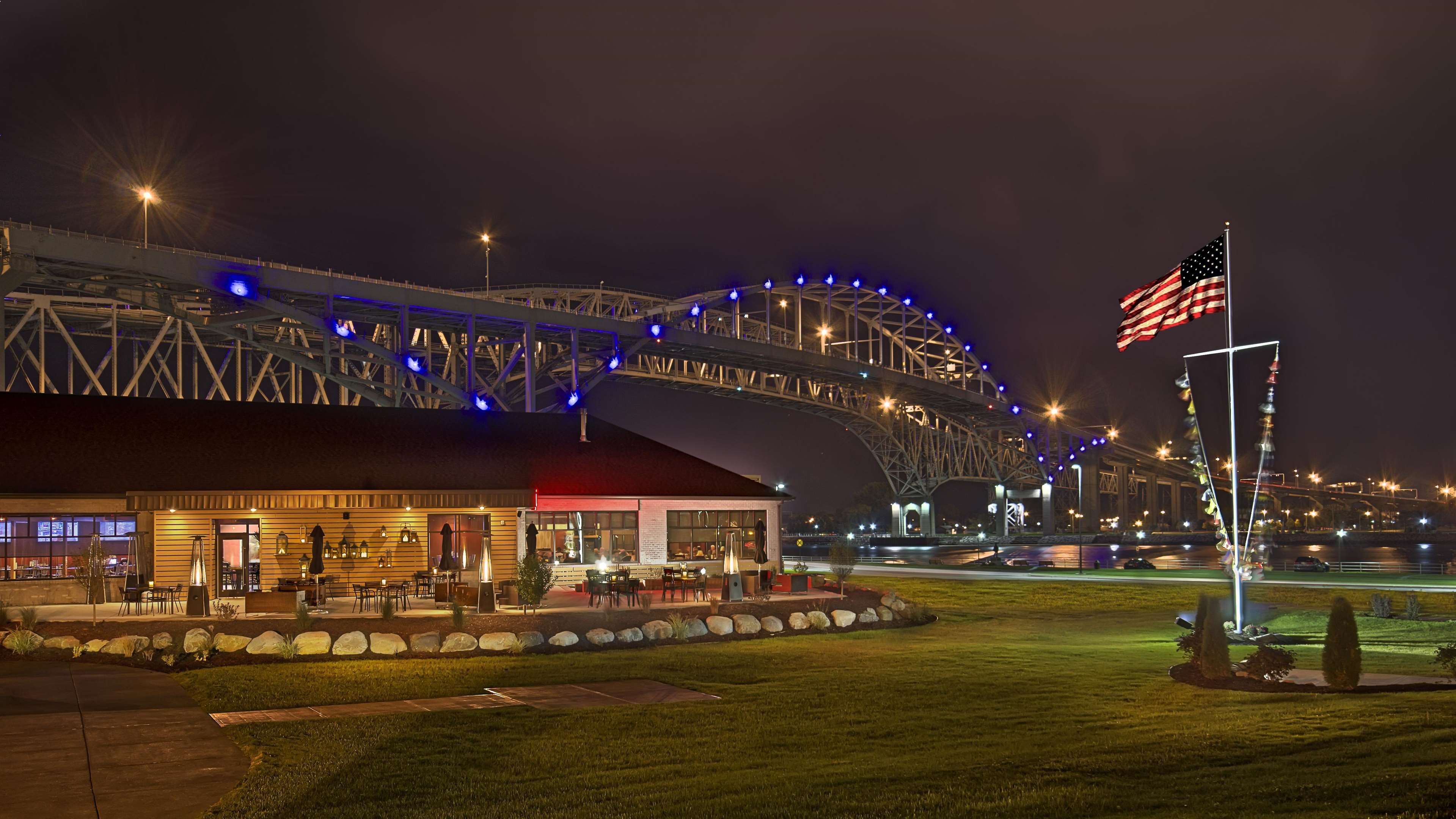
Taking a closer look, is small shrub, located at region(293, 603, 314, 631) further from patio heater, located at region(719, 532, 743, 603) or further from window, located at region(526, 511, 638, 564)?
window, located at region(526, 511, 638, 564)

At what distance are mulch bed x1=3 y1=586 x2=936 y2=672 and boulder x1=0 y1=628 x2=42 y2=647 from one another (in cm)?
10

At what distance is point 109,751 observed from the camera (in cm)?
1055

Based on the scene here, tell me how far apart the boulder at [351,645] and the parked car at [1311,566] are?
41.4m

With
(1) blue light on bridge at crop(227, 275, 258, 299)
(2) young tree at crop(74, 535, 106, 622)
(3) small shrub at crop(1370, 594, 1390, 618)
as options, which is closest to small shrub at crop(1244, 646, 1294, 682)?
(3) small shrub at crop(1370, 594, 1390, 618)

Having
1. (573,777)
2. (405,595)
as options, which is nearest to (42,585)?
(405,595)

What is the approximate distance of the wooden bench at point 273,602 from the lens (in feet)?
70.8

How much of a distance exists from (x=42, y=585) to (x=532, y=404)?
29.6 metres

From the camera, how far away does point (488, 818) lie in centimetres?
838

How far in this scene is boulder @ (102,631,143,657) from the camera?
17.2 meters

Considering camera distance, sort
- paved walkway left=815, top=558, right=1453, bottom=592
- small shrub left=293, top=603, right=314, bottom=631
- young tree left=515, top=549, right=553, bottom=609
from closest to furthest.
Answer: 1. small shrub left=293, top=603, right=314, bottom=631
2. young tree left=515, top=549, right=553, bottom=609
3. paved walkway left=815, top=558, right=1453, bottom=592

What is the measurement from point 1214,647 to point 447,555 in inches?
637

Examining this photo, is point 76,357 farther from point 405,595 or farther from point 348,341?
point 405,595

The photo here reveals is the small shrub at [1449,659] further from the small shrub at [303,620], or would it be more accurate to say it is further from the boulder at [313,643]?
the small shrub at [303,620]

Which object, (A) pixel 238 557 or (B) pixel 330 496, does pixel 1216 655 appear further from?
(A) pixel 238 557
